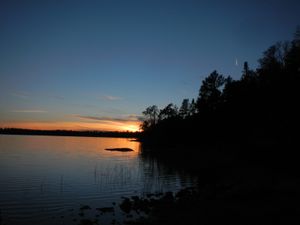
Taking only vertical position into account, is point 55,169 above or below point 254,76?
below

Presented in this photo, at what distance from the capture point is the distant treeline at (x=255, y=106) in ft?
205

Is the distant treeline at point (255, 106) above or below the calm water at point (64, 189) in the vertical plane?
above

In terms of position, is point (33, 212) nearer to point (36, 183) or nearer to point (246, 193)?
point (36, 183)

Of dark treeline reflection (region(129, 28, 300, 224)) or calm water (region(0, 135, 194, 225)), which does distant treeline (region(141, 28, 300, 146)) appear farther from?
calm water (region(0, 135, 194, 225))

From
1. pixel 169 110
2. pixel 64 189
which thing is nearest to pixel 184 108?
pixel 169 110

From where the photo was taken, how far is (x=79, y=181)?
1563 inches

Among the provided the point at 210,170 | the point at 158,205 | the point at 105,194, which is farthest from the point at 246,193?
the point at 210,170

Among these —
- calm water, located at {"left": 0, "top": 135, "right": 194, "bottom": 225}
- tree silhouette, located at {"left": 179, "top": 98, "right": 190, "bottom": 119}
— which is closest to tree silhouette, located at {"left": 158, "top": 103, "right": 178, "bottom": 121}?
tree silhouette, located at {"left": 179, "top": 98, "right": 190, "bottom": 119}

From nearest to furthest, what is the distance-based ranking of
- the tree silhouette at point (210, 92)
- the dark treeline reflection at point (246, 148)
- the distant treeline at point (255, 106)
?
1. the dark treeline reflection at point (246, 148)
2. the distant treeline at point (255, 106)
3. the tree silhouette at point (210, 92)

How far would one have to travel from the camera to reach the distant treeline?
2463 inches

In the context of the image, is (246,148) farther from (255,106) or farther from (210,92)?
→ (210,92)

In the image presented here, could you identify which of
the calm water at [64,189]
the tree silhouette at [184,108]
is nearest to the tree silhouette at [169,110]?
the tree silhouette at [184,108]

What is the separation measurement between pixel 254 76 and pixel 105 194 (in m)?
63.3

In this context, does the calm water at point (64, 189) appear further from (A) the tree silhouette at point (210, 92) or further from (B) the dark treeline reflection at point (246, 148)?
(A) the tree silhouette at point (210, 92)
